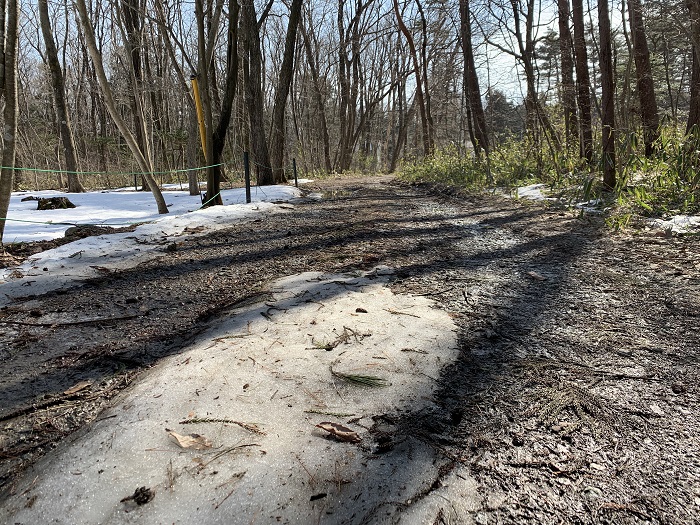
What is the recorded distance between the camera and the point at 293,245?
4207 millimetres

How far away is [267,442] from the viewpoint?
4.06 ft

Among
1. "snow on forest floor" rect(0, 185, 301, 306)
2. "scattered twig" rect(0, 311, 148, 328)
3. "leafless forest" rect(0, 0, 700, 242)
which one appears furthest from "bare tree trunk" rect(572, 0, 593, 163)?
"scattered twig" rect(0, 311, 148, 328)

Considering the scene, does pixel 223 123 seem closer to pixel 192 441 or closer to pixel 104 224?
pixel 104 224

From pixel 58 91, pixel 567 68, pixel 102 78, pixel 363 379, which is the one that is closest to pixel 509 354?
pixel 363 379

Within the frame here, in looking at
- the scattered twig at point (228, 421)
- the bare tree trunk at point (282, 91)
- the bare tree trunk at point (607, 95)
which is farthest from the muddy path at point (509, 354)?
the bare tree trunk at point (282, 91)

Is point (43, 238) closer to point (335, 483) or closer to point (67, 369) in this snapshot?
point (67, 369)

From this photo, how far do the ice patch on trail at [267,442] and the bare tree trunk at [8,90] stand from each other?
3.32m

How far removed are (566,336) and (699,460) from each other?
2.61 ft

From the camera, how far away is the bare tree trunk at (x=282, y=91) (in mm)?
10555

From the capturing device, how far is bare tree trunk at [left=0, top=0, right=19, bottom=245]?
381 centimetres

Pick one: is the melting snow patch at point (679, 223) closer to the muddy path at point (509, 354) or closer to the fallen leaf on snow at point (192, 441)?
the muddy path at point (509, 354)

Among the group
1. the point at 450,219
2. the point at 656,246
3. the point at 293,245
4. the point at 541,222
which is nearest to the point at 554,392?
the point at 656,246

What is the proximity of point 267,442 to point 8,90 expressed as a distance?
4461 millimetres

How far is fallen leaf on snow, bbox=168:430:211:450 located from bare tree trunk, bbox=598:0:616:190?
5.89m
